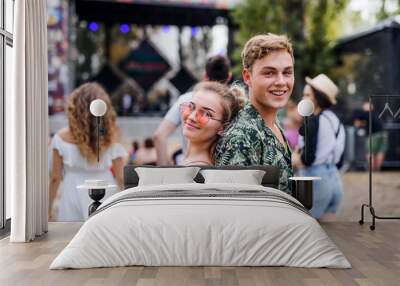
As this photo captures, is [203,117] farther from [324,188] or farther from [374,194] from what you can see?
[374,194]

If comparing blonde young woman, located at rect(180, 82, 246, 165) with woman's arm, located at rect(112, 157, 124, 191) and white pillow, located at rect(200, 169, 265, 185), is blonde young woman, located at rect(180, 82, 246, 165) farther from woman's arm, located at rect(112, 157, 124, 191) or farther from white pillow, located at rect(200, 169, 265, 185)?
woman's arm, located at rect(112, 157, 124, 191)

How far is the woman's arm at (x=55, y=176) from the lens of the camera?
6852 millimetres

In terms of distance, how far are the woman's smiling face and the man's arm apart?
0.80 ft

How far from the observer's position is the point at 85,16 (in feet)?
26.9

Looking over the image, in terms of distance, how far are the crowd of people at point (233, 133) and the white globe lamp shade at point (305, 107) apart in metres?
0.12

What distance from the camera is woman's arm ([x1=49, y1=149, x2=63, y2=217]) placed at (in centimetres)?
685

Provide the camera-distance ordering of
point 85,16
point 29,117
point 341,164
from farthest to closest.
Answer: point 85,16
point 341,164
point 29,117

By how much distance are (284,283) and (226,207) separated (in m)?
0.79

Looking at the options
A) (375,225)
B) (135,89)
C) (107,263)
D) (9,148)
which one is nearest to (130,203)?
(107,263)

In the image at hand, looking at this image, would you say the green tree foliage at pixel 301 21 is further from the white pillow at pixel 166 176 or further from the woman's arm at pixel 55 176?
the woman's arm at pixel 55 176

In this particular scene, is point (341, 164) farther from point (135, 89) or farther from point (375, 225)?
point (135, 89)

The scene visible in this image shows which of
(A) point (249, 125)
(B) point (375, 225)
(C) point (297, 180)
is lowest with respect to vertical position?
(B) point (375, 225)

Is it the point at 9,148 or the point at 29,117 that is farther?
the point at 9,148

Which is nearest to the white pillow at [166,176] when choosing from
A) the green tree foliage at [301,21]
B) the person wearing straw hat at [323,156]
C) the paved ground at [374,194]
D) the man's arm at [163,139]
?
the man's arm at [163,139]
